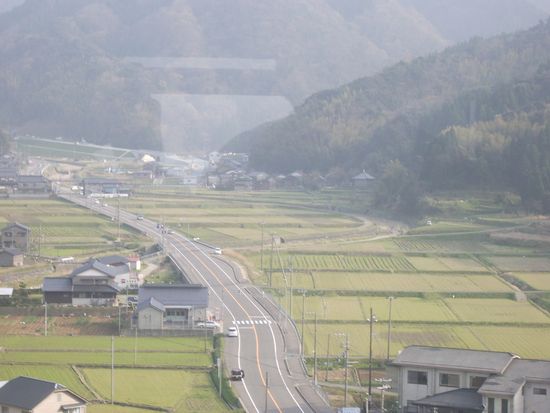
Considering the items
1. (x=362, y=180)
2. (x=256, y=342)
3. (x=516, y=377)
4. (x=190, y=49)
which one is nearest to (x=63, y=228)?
(x=256, y=342)

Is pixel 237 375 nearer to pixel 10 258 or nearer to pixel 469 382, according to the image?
pixel 469 382

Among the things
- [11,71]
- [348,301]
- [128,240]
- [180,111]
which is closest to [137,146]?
[180,111]

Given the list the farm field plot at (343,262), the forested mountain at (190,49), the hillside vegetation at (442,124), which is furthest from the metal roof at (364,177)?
the farm field plot at (343,262)

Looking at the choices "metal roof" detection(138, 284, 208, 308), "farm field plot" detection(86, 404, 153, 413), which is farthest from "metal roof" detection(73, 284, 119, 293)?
"farm field plot" detection(86, 404, 153, 413)

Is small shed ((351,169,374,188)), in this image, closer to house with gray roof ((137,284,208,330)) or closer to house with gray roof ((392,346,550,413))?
house with gray roof ((137,284,208,330))

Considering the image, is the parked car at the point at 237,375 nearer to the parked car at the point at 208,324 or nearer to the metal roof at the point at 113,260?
the parked car at the point at 208,324
